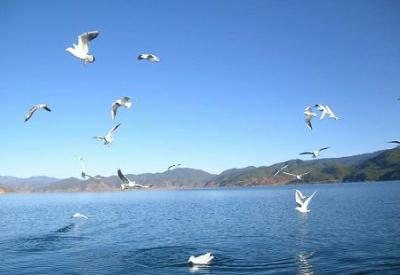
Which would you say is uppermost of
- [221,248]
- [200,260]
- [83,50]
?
[83,50]

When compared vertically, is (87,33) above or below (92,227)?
above

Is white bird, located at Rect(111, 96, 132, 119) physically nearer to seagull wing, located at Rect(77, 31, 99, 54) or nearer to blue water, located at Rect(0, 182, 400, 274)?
seagull wing, located at Rect(77, 31, 99, 54)

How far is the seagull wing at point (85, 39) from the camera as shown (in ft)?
60.5

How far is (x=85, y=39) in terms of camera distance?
1880 centimetres

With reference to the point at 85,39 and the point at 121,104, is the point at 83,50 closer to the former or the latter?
the point at 85,39

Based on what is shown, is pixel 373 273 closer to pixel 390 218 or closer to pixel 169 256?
pixel 169 256

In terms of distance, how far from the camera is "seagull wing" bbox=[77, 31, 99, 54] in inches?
727

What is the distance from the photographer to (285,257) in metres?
31.2

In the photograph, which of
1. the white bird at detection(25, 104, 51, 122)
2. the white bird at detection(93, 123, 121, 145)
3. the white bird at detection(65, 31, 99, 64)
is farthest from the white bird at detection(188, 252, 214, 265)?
the white bird at detection(65, 31, 99, 64)

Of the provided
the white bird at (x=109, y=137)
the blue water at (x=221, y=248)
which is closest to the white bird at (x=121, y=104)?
the white bird at (x=109, y=137)

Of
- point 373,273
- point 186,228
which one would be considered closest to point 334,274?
point 373,273

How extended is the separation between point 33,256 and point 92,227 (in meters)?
22.2

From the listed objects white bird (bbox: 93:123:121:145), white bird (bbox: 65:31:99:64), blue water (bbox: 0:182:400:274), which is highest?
white bird (bbox: 65:31:99:64)

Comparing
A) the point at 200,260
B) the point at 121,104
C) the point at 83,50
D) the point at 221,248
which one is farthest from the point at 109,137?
the point at 221,248
